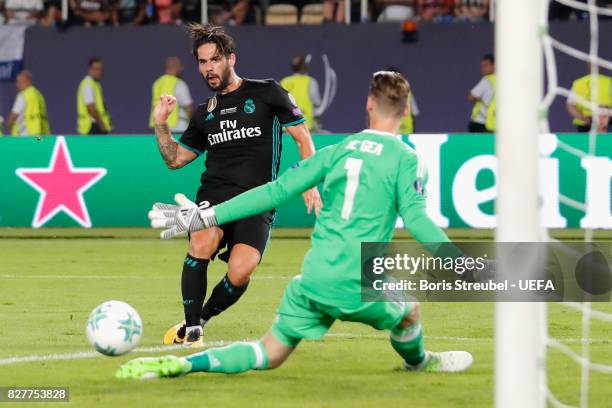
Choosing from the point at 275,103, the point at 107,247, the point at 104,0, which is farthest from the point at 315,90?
the point at 275,103

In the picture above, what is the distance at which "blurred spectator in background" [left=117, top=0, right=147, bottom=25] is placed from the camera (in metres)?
23.0

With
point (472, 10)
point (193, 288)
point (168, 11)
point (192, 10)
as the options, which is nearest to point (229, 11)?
point (192, 10)

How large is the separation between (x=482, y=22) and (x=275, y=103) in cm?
1349

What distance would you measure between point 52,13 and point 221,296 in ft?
51.3

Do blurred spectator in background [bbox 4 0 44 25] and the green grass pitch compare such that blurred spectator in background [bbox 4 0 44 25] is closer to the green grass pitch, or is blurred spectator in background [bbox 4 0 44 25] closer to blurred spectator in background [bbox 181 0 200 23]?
blurred spectator in background [bbox 181 0 200 23]

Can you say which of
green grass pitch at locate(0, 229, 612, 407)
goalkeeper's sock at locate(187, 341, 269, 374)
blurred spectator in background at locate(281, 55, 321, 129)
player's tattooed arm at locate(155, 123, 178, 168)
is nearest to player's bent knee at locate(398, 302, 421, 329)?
green grass pitch at locate(0, 229, 612, 407)

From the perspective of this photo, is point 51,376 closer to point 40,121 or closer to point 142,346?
point 142,346

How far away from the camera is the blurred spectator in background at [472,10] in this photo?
21.5 m

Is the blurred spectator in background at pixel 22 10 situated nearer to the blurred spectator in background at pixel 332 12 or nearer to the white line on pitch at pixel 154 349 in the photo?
the blurred spectator in background at pixel 332 12

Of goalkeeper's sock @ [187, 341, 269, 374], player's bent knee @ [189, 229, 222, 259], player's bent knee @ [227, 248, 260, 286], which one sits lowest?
goalkeeper's sock @ [187, 341, 269, 374]

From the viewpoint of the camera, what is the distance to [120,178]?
16906mm

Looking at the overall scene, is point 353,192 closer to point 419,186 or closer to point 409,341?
point 419,186

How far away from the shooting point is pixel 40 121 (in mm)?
21312

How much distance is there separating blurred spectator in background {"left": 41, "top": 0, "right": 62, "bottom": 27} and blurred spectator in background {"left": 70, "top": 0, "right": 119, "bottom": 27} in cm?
22
